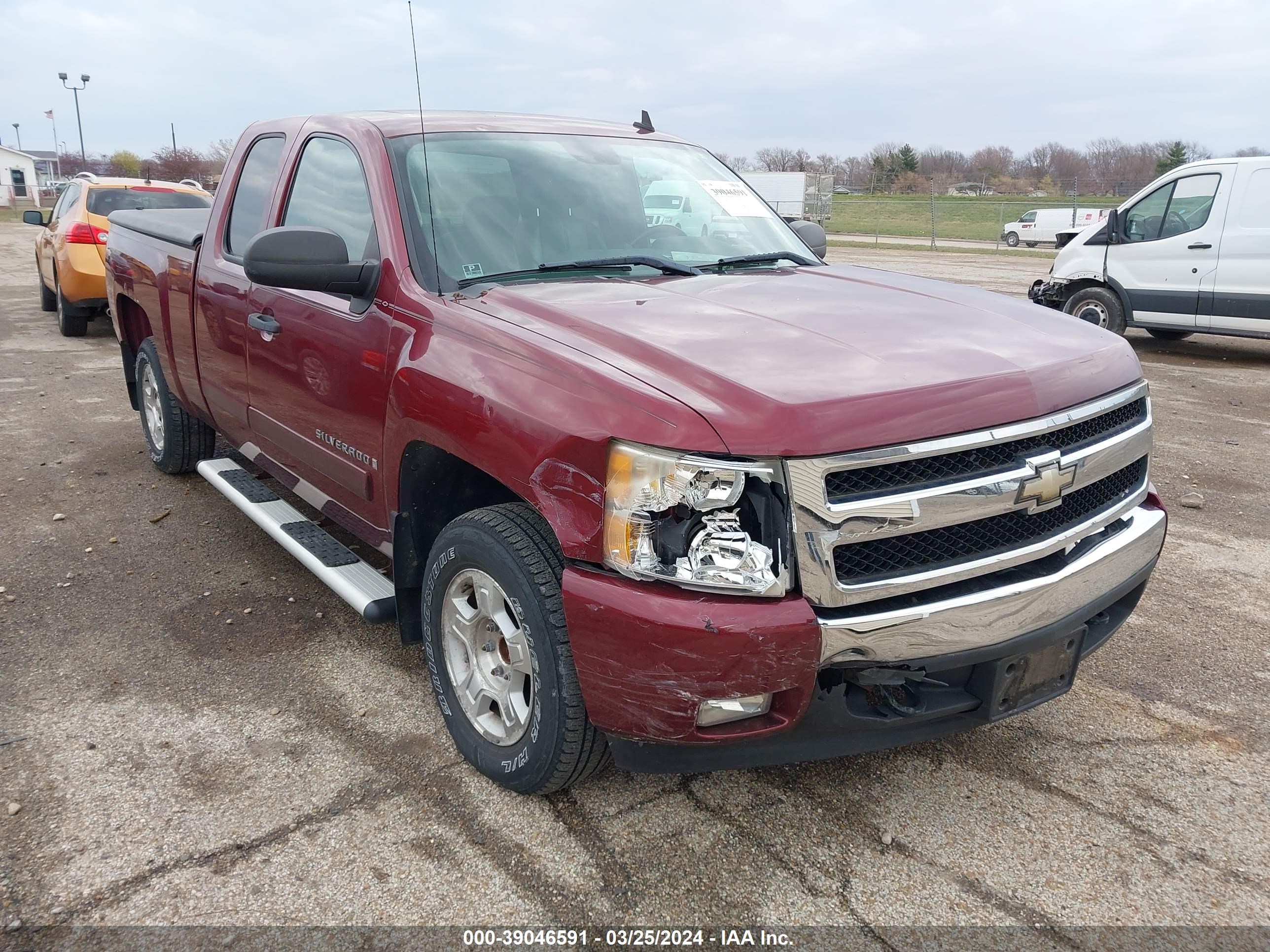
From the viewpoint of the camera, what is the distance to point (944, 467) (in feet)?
7.40

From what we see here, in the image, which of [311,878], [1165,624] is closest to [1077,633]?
[1165,624]

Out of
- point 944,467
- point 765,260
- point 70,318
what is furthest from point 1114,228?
point 70,318

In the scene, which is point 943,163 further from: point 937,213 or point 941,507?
point 941,507

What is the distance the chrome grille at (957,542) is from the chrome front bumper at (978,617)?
0.09 meters

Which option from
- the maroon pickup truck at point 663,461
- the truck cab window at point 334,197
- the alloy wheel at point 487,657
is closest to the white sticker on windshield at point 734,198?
the maroon pickup truck at point 663,461

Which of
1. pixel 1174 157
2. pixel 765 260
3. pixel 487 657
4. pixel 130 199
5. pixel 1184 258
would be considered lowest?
pixel 487 657

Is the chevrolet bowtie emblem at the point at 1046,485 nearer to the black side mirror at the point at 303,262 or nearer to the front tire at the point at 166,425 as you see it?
the black side mirror at the point at 303,262

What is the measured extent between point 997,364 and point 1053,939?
1366 millimetres

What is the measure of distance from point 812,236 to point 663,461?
283 cm

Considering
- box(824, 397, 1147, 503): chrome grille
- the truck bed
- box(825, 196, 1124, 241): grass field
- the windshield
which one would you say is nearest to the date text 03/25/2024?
box(824, 397, 1147, 503): chrome grille

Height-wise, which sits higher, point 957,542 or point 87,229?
point 87,229

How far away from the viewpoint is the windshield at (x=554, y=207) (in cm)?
318

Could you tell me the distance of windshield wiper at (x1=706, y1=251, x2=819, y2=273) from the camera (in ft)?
11.6

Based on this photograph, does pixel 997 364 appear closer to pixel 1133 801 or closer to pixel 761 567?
pixel 761 567
